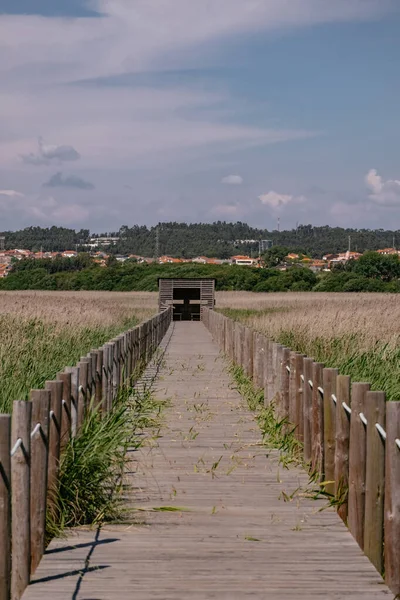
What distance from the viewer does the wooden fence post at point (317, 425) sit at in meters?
7.81

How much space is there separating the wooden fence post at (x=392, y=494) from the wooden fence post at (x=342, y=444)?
1.24 metres

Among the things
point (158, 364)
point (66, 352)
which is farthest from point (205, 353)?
point (66, 352)

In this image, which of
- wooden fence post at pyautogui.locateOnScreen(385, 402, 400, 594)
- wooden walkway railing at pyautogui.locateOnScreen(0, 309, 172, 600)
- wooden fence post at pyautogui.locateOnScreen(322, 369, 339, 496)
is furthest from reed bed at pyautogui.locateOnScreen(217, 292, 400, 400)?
wooden fence post at pyautogui.locateOnScreen(385, 402, 400, 594)

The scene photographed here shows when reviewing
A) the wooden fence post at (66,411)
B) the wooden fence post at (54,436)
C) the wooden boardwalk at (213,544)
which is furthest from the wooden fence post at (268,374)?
the wooden fence post at (54,436)

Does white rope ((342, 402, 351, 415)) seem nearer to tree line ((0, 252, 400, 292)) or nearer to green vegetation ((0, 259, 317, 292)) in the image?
tree line ((0, 252, 400, 292))

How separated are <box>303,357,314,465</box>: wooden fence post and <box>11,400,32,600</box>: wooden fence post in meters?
3.83

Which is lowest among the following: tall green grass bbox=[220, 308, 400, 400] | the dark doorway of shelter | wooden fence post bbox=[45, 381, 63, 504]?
the dark doorway of shelter

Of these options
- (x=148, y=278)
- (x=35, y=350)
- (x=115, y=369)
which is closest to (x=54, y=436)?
(x=115, y=369)

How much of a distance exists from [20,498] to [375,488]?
2162mm

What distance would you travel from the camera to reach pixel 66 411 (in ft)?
24.1

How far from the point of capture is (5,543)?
4.81 m

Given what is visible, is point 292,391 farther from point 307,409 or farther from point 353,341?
point 353,341

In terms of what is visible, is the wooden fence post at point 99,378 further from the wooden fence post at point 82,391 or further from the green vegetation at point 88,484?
the green vegetation at point 88,484

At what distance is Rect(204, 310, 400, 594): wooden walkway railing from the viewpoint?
5.38m
